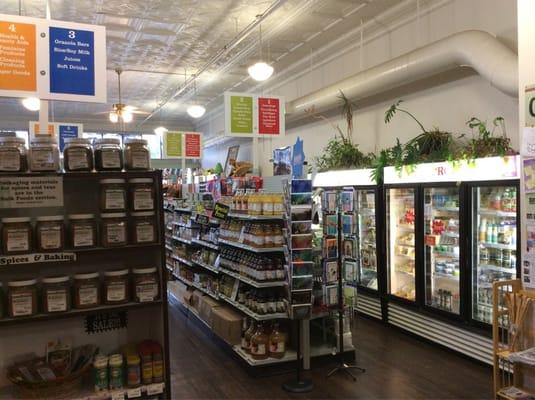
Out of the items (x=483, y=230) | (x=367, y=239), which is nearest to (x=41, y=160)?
(x=483, y=230)

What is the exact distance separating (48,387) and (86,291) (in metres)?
0.58

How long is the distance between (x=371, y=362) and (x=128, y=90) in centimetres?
993

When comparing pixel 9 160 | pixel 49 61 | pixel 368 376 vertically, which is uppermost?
pixel 49 61

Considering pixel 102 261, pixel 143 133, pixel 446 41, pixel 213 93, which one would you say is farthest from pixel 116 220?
pixel 143 133

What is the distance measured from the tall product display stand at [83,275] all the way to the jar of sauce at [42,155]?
0.15 feet

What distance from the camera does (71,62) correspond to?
3.28m

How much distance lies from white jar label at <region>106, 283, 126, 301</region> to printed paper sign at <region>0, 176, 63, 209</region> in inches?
25.5

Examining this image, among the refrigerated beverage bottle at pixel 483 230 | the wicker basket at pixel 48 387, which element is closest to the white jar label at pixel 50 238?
the wicker basket at pixel 48 387

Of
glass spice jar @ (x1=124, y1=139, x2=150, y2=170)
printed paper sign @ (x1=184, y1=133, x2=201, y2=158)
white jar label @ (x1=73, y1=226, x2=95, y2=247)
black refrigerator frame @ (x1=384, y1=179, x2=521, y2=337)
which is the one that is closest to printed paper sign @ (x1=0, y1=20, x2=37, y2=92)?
glass spice jar @ (x1=124, y1=139, x2=150, y2=170)

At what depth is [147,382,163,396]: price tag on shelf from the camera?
295 cm

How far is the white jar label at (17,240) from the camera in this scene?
2629 mm

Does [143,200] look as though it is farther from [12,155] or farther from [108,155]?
[12,155]

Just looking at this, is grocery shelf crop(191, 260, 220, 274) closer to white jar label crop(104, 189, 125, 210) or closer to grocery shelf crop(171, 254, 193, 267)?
grocery shelf crop(171, 254, 193, 267)

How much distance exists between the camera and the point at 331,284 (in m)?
4.75
